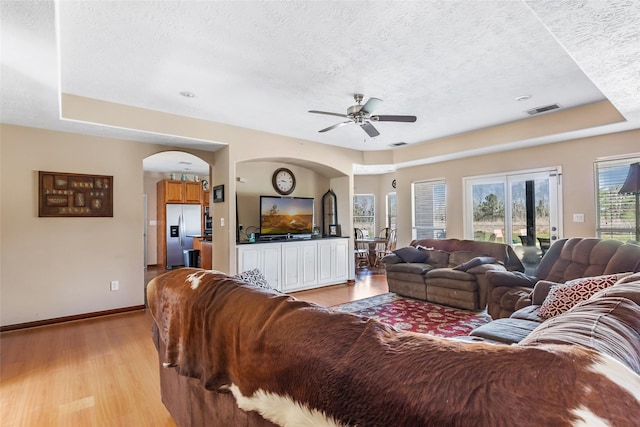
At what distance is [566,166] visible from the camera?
4.62m

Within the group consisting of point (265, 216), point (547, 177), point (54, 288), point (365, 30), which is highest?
point (365, 30)

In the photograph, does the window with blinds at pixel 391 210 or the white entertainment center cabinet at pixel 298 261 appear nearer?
the white entertainment center cabinet at pixel 298 261

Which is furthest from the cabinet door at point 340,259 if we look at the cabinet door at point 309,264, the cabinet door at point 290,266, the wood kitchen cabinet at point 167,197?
the wood kitchen cabinet at point 167,197

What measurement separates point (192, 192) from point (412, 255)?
5.78m

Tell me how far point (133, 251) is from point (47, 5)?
337 cm

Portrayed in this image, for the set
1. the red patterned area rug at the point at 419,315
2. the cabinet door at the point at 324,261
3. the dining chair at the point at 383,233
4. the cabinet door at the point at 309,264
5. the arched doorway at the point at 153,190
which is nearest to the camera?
the red patterned area rug at the point at 419,315

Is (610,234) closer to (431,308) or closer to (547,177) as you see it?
(547,177)

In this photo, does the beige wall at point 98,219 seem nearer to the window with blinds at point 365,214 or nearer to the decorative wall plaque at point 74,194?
the decorative wall plaque at point 74,194

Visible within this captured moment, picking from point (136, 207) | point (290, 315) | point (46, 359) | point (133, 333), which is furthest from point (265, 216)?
point (290, 315)

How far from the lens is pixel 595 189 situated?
14.2 ft

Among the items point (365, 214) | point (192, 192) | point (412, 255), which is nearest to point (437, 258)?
point (412, 255)

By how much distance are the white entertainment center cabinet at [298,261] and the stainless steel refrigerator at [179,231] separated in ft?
12.2

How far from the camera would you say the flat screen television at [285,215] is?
5422 millimetres

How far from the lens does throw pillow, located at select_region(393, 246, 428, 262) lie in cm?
488
